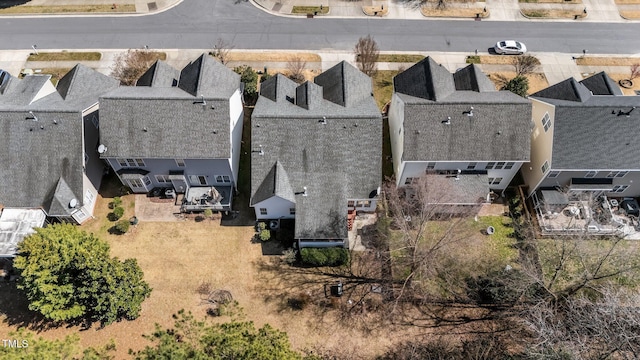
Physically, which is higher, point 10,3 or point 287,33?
point 10,3

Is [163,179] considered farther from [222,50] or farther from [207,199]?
[222,50]

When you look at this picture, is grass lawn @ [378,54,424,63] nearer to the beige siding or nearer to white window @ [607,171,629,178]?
the beige siding

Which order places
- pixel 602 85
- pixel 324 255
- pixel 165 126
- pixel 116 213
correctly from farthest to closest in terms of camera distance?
1. pixel 602 85
2. pixel 116 213
3. pixel 165 126
4. pixel 324 255

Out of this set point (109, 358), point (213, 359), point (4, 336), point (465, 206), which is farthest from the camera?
point (465, 206)

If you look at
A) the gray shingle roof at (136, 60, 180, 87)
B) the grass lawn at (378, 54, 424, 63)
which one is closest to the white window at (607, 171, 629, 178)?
the grass lawn at (378, 54, 424, 63)

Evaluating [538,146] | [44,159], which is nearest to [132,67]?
[44,159]

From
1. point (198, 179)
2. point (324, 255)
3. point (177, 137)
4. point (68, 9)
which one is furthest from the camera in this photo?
point (68, 9)

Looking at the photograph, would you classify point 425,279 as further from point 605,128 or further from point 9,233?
point 9,233

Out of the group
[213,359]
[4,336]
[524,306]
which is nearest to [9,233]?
[4,336]
